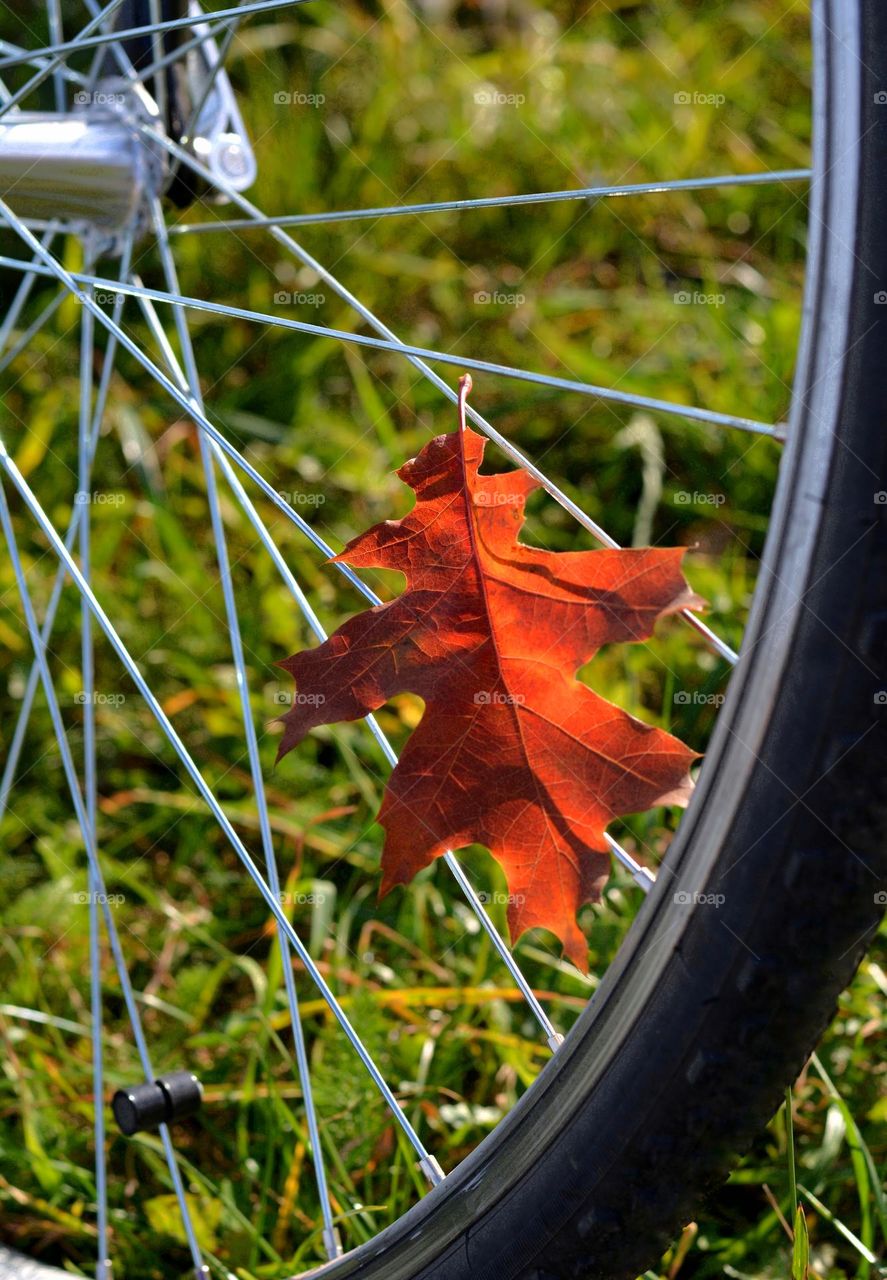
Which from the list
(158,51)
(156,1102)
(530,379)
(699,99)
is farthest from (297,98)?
(156,1102)

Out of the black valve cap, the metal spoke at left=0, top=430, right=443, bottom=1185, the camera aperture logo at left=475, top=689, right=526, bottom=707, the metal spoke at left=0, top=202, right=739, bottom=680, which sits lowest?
the black valve cap

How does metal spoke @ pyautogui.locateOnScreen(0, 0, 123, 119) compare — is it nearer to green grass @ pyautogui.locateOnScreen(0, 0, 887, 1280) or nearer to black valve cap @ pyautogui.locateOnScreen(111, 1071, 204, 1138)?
green grass @ pyautogui.locateOnScreen(0, 0, 887, 1280)

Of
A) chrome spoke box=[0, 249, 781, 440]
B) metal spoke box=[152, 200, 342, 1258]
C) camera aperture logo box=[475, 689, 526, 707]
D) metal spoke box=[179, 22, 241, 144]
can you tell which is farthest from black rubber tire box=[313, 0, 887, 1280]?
metal spoke box=[179, 22, 241, 144]

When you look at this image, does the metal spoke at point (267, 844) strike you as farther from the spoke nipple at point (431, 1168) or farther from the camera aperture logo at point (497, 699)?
the camera aperture logo at point (497, 699)

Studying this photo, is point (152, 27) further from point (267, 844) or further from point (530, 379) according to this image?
point (267, 844)

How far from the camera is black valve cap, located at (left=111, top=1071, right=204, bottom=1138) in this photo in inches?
37.3

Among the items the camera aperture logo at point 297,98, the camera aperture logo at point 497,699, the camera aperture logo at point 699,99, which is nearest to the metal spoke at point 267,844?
the camera aperture logo at point 497,699

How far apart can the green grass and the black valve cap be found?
0.40 ft

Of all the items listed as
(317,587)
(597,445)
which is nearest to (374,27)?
(597,445)

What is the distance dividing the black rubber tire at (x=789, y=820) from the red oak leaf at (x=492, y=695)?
0.10 meters

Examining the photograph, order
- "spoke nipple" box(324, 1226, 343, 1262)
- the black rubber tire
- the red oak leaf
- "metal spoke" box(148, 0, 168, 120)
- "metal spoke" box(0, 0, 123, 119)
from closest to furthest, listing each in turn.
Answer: the black rubber tire → the red oak leaf → "spoke nipple" box(324, 1226, 343, 1262) → "metal spoke" box(0, 0, 123, 119) → "metal spoke" box(148, 0, 168, 120)

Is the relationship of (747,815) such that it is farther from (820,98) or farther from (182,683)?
(182,683)

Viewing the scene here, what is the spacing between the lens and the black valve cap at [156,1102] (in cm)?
95

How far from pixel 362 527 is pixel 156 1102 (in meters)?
0.90
